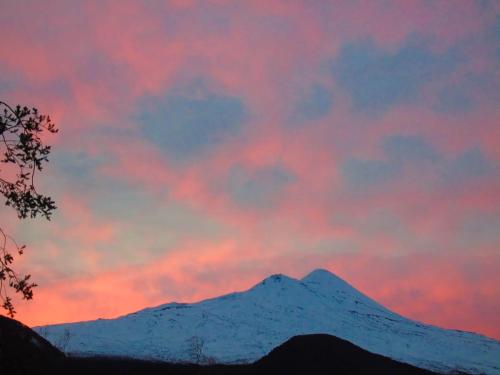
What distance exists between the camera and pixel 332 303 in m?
118

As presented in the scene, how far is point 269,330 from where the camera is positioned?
105m

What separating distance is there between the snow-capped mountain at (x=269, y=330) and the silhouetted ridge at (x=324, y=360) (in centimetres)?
3206

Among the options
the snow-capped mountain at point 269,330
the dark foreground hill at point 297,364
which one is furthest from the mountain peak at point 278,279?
the dark foreground hill at point 297,364

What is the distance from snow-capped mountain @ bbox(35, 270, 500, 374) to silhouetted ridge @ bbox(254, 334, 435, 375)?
32.1m

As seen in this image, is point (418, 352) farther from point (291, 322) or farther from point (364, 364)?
point (364, 364)

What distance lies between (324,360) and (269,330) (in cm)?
4919

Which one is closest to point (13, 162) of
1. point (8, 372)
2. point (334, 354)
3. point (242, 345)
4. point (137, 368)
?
point (8, 372)

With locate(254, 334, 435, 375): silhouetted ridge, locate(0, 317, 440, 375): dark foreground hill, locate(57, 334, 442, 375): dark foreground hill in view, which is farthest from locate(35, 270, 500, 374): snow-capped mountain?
locate(254, 334, 435, 375): silhouetted ridge

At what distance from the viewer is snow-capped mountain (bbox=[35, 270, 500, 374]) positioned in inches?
3765

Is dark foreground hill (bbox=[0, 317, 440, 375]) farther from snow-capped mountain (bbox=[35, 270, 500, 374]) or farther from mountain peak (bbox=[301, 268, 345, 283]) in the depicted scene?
mountain peak (bbox=[301, 268, 345, 283])

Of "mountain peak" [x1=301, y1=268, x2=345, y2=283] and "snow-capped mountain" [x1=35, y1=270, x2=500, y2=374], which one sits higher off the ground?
"mountain peak" [x1=301, y1=268, x2=345, y2=283]

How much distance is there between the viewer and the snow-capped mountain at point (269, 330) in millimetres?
95637

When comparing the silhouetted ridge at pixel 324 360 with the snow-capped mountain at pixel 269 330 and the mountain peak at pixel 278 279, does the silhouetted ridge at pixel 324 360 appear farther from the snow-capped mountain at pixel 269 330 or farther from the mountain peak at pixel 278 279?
the mountain peak at pixel 278 279

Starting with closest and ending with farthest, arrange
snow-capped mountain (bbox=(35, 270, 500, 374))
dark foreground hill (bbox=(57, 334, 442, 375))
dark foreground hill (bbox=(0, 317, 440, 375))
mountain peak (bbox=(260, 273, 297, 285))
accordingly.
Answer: dark foreground hill (bbox=(0, 317, 440, 375))
dark foreground hill (bbox=(57, 334, 442, 375))
snow-capped mountain (bbox=(35, 270, 500, 374))
mountain peak (bbox=(260, 273, 297, 285))
